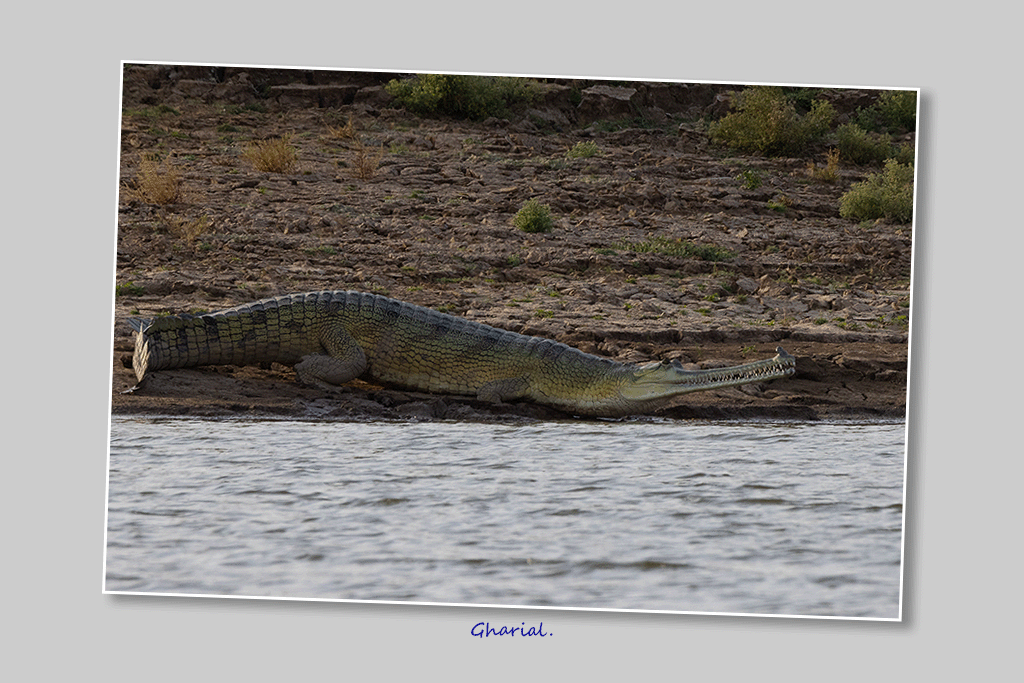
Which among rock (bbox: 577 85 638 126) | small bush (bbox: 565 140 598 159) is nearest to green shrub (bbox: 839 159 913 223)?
rock (bbox: 577 85 638 126)

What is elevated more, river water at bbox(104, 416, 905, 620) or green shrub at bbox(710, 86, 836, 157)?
green shrub at bbox(710, 86, 836, 157)

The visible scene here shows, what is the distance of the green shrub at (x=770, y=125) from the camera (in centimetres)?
784

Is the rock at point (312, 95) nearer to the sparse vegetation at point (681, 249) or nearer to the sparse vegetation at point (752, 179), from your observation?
the sparse vegetation at point (681, 249)

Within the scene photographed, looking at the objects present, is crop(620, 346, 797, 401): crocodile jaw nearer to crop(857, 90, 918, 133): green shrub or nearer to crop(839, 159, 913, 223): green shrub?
crop(839, 159, 913, 223): green shrub

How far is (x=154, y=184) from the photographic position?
782 centimetres

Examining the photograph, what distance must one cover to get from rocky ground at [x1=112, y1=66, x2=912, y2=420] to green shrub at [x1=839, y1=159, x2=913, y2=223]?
14 cm

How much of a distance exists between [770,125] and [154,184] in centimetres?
497

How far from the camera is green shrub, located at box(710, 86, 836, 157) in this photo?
7.84 m

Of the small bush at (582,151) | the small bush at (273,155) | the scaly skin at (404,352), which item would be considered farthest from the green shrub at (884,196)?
the small bush at (273,155)

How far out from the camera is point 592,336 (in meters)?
7.80

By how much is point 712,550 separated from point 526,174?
5007 mm

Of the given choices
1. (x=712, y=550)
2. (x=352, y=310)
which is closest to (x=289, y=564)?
(x=712, y=550)

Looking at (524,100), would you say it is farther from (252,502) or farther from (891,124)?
(252,502)

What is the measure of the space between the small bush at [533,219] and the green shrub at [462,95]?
83 centimetres
